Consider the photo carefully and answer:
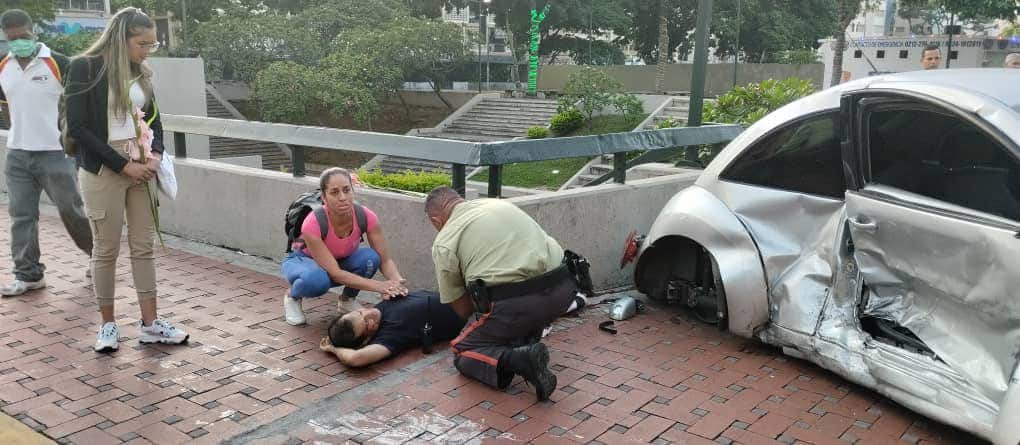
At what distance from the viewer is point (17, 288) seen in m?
5.39

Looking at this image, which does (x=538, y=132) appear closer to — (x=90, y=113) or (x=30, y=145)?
(x=30, y=145)

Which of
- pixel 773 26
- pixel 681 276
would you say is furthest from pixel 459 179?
pixel 773 26

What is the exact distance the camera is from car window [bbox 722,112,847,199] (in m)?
4.36

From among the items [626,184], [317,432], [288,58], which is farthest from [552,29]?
[317,432]

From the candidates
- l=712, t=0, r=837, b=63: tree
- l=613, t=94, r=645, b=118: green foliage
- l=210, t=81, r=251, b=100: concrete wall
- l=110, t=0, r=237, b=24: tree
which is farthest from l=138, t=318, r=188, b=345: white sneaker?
l=712, t=0, r=837, b=63: tree

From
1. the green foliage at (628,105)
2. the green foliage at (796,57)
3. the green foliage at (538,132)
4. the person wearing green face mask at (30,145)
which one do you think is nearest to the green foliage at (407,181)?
the person wearing green face mask at (30,145)

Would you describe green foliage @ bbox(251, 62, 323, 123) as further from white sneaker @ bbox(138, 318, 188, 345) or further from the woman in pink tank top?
white sneaker @ bbox(138, 318, 188, 345)

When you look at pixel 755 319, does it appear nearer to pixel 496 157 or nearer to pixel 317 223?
pixel 496 157

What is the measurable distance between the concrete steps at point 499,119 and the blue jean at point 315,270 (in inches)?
1055

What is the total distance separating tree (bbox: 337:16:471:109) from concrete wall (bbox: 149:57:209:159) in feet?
40.0

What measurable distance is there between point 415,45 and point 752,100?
929 inches

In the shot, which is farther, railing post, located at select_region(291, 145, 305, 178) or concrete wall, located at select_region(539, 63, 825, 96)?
concrete wall, located at select_region(539, 63, 825, 96)

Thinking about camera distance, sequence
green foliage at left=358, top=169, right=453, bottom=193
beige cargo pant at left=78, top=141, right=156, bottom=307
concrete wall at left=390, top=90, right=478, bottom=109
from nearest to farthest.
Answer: beige cargo pant at left=78, top=141, right=156, bottom=307 → green foliage at left=358, top=169, right=453, bottom=193 → concrete wall at left=390, top=90, right=478, bottom=109

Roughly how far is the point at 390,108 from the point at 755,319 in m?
35.1
